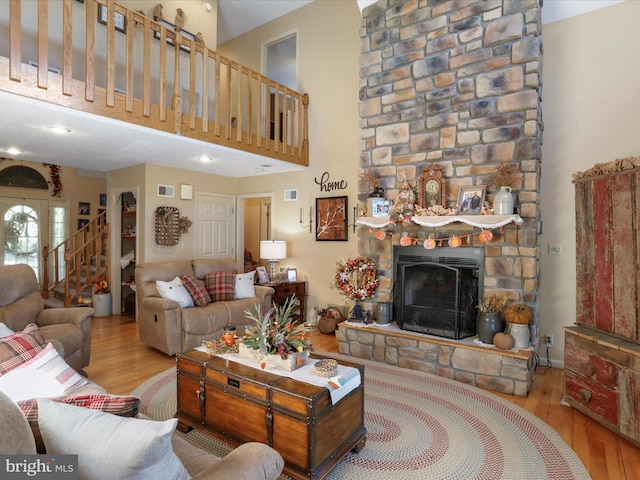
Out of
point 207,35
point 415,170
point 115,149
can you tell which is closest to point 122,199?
point 115,149

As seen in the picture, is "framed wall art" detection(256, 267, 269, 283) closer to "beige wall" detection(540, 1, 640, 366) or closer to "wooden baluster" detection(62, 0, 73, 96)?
"wooden baluster" detection(62, 0, 73, 96)

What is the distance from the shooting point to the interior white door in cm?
595

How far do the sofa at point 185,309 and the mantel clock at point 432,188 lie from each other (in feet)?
6.78

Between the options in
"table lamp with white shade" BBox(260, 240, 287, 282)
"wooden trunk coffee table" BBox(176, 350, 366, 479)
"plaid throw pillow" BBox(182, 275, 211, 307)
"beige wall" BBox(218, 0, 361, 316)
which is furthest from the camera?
"table lamp with white shade" BBox(260, 240, 287, 282)

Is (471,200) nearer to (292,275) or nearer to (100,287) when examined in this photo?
(292,275)

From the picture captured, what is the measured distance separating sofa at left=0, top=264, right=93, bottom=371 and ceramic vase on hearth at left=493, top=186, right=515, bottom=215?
3.78 meters

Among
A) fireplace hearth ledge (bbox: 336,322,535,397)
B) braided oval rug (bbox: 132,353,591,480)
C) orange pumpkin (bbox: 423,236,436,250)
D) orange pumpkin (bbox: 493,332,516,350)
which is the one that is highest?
orange pumpkin (bbox: 423,236,436,250)

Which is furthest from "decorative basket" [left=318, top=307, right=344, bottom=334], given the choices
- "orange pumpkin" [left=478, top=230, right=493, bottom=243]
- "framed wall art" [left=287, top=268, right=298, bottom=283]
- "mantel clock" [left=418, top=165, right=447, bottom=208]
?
"orange pumpkin" [left=478, top=230, right=493, bottom=243]

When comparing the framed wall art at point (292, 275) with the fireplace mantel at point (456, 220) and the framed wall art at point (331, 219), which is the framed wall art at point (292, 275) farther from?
the fireplace mantel at point (456, 220)

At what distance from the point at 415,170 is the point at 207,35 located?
4.06 meters

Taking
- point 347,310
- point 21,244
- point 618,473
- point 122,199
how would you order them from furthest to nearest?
point 21,244 → point 122,199 → point 347,310 → point 618,473

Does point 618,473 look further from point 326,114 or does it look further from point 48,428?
point 326,114

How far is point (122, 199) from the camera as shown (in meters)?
5.96

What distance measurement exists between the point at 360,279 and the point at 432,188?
1.26m
